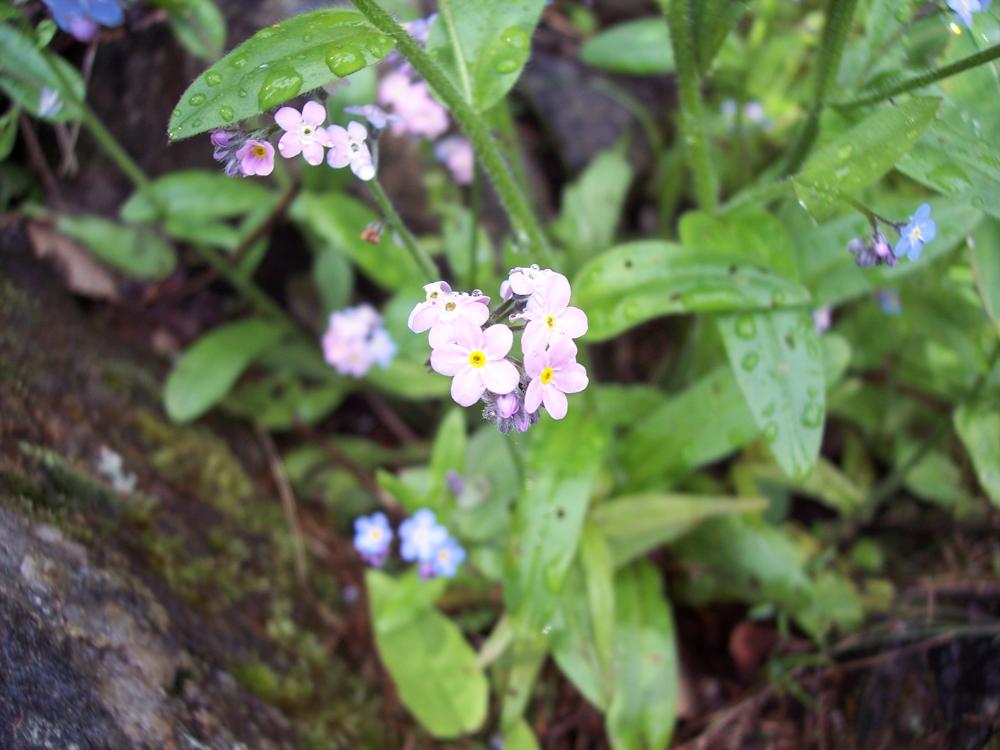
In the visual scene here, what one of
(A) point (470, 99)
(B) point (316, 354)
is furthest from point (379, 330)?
(A) point (470, 99)

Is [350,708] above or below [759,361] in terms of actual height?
below

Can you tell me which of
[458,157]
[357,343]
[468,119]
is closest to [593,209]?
[458,157]

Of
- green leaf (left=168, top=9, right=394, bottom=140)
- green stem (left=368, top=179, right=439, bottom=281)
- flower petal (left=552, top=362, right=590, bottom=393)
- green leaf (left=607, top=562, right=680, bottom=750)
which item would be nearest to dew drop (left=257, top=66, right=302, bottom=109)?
green leaf (left=168, top=9, right=394, bottom=140)

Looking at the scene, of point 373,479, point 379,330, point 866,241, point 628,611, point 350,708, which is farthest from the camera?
point 373,479

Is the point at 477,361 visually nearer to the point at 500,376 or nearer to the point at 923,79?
the point at 500,376

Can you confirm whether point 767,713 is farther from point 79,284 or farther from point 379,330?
point 79,284

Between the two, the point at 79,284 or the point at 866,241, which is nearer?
the point at 866,241
